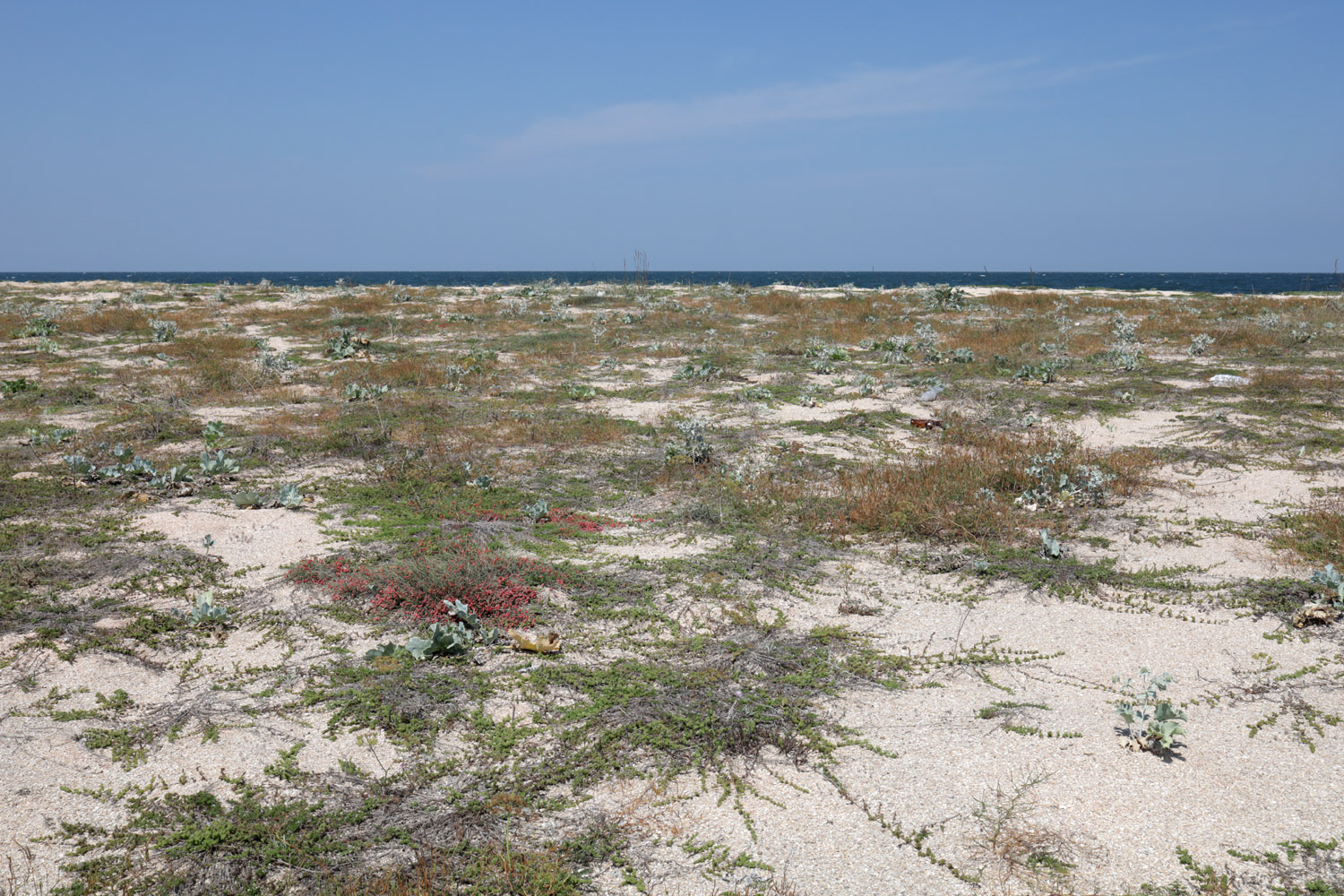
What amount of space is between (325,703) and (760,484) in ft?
17.6

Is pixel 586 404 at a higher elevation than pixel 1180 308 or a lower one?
lower

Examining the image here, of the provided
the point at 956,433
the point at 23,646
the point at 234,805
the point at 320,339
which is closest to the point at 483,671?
the point at 234,805

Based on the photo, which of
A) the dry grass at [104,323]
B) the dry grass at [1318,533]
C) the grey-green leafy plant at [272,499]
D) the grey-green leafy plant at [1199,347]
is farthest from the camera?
the dry grass at [104,323]

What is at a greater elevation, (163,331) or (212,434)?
(163,331)

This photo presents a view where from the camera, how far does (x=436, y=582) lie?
5.87m

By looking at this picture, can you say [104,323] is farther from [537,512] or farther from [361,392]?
[537,512]

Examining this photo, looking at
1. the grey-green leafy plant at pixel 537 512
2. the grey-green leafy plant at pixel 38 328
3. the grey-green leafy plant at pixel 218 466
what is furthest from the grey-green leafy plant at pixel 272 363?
the grey-green leafy plant at pixel 537 512

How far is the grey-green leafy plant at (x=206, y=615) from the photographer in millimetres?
5535

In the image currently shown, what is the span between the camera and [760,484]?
877 cm

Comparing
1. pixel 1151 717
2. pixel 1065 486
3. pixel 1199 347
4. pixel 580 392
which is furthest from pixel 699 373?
pixel 1199 347

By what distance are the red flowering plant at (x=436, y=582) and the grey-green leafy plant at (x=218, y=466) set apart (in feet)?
10.1

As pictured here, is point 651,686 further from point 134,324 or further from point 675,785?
point 134,324

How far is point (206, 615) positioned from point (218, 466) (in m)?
3.96

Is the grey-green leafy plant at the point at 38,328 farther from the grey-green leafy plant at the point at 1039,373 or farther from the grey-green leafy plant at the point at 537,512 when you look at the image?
the grey-green leafy plant at the point at 1039,373
